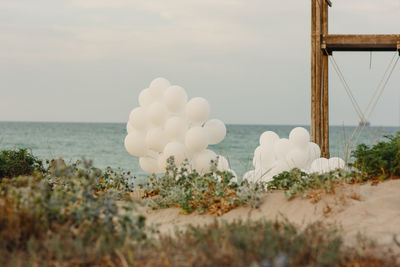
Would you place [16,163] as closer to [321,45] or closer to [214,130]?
[214,130]

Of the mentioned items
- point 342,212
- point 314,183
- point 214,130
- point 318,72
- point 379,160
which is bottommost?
point 342,212

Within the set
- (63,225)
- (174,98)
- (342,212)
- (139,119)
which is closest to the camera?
(63,225)

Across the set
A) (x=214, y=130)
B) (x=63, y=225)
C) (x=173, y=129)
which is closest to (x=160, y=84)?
(x=173, y=129)

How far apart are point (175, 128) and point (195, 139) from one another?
1.38ft

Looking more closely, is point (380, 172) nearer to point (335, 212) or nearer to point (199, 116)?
point (335, 212)

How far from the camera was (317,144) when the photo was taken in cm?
932

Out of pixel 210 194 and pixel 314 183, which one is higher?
pixel 314 183

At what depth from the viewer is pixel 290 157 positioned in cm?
809

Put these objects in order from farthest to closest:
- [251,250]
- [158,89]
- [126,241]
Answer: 1. [158,89]
2. [126,241]
3. [251,250]

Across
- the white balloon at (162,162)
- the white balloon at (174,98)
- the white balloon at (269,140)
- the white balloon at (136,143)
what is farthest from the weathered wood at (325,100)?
the white balloon at (136,143)

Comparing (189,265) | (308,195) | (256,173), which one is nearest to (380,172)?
(308,195)

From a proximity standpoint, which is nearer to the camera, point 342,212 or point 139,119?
point 342,212

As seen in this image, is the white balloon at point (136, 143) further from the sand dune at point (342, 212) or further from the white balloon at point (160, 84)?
the sand dune at point (342, 212)

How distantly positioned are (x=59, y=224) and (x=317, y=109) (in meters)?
6.75
